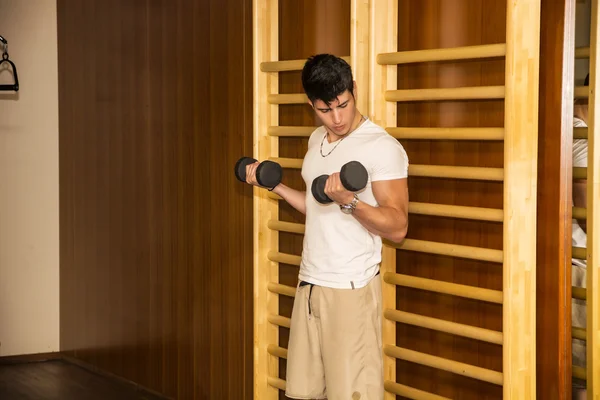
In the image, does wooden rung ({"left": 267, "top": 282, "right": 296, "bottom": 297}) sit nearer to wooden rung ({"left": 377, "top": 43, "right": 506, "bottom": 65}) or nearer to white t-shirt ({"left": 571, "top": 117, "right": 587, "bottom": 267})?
wooden rung ({"left": 377, "top": 43, "right": 506, "bottom": 65})

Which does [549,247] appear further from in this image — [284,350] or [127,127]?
[127,127]

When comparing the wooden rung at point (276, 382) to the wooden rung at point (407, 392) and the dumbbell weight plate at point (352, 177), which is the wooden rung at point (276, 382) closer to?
the wooden rung at point (407, 392)

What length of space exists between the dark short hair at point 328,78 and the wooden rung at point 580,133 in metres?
0.69

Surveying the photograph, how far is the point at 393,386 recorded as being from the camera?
3.02m

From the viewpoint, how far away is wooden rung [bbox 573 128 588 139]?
8.73 feet

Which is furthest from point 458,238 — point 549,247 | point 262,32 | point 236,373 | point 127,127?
point 127,127

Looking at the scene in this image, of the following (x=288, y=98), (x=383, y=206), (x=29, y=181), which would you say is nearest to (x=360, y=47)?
(x=288, y=98)

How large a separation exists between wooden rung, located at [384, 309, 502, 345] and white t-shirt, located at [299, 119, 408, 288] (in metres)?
0.22

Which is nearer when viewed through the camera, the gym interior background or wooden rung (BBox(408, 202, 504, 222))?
wooden rung (BBox(408, 202, 504, 222))

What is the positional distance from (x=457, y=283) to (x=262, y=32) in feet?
4.24

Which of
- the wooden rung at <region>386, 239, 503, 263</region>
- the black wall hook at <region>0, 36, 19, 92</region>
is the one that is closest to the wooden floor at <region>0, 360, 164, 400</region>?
the black wall hook at <region>0, 36, 19, 92</region>

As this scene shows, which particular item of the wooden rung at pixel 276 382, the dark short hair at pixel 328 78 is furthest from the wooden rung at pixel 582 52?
the wooden rung at pixel 276 382

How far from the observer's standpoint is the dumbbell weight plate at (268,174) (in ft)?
9.74

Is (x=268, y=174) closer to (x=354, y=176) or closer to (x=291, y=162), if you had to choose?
(x=291, y=162)
